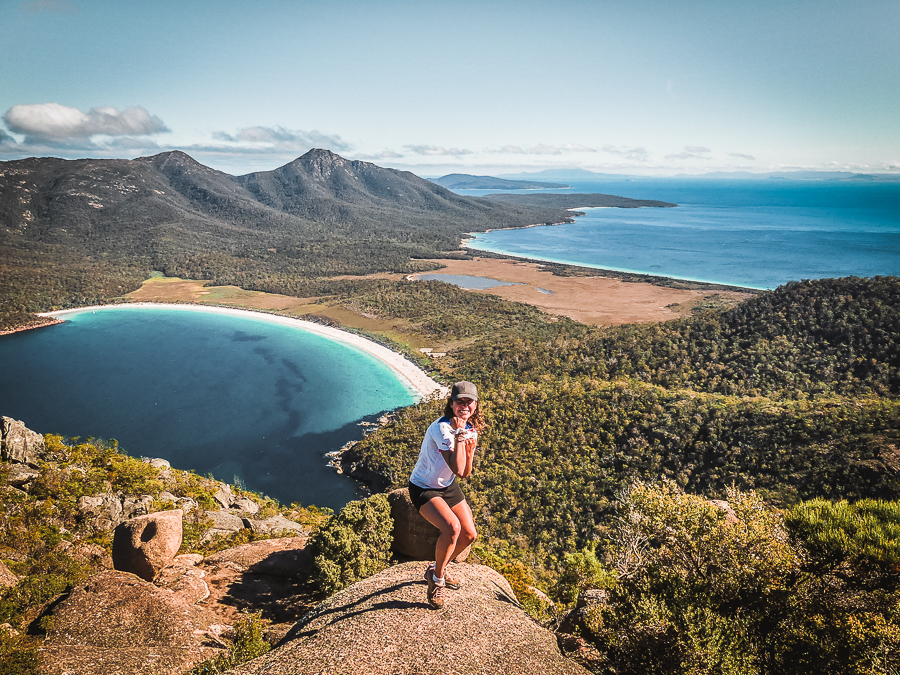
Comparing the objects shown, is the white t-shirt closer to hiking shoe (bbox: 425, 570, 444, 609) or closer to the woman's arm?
the woman's arm

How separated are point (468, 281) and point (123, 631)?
13431 centimetres

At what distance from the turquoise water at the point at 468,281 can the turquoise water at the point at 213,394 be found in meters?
57.8

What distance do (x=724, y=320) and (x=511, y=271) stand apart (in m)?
104

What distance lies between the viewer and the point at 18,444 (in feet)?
84.7

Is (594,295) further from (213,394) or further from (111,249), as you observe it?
(111,249)

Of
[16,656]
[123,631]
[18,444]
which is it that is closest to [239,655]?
[123,631]

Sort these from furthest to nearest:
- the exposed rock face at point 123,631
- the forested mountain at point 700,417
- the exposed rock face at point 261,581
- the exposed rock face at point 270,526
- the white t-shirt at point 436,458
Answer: the forested mountain at point 700,417 < the exposed rock face at point 270,526 < the exposed rock face at point 261,581 < the exposed rock face at point 123,631 < the white t-shirt at point 436,458

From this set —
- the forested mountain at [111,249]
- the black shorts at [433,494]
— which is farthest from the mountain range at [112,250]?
the black shorts at [433,494]

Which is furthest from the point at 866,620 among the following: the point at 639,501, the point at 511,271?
the point at 511,271

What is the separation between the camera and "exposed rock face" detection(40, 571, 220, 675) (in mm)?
9594

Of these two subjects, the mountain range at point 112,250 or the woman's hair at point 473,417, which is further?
the mountain range at point 112,250

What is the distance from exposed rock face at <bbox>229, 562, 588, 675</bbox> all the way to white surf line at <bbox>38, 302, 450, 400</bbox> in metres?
55.3

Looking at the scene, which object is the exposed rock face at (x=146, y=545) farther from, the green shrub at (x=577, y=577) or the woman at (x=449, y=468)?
the green shrub at (x=577, y=577)

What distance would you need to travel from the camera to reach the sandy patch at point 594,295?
10094 cm
